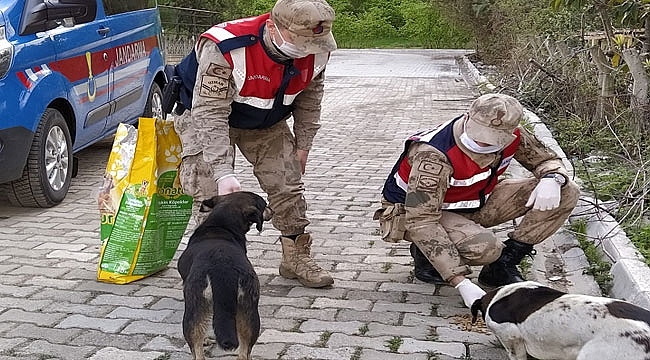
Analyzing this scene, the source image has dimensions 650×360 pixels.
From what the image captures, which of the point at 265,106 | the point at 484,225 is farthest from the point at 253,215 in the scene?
the point at 484,225

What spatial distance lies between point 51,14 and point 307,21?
332 centimetres

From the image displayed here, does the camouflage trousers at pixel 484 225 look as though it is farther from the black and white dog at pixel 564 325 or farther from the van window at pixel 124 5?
the van window at pixel 124 5

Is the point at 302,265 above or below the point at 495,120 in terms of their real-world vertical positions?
below

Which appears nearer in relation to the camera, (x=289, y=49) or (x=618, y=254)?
(x=289, y=49)

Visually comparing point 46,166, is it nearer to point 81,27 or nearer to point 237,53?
point 81,27

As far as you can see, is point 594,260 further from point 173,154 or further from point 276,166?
point 173,154

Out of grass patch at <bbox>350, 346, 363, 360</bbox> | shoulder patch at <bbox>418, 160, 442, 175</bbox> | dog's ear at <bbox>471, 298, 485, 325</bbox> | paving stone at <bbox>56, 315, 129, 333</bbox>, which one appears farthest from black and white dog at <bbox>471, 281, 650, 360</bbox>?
paving stone at <bbox>56, 315, 129, 333</bbox>

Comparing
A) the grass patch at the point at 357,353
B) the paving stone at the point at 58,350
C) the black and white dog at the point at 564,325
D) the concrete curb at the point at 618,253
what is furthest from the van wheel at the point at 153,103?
the black and white dog at the point at 564,325

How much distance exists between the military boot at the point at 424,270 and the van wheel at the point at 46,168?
313 centimetres

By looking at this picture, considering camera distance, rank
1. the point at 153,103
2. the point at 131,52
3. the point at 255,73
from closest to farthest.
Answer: the point at 255,73 < the point at 131,52 < the point at 153,103

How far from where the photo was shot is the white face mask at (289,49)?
397 cm

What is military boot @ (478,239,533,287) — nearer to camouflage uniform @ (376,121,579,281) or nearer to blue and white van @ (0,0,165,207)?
camouflage uniform @ (376,121,579,281)

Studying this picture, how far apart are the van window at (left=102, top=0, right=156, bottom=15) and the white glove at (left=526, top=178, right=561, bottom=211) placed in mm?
4873

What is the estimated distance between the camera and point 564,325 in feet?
10.7
